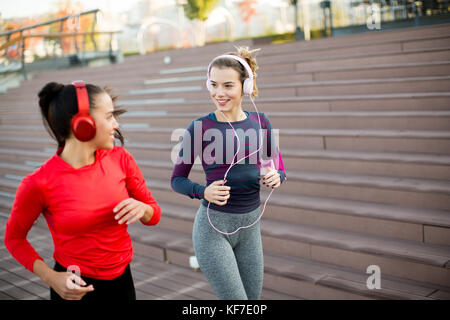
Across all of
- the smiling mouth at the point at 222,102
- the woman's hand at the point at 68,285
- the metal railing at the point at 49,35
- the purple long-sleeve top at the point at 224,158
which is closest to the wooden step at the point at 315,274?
the purple long-sleeve top at the point at 224,158

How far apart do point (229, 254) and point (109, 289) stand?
0.58m

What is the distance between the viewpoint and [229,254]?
90.7 inches

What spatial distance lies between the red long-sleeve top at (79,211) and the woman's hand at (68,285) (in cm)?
11

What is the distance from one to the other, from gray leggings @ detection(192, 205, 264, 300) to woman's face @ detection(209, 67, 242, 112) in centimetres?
50

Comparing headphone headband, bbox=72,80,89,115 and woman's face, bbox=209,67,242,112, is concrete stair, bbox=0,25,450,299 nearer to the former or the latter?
woman's face, bbox=209,67,242,112

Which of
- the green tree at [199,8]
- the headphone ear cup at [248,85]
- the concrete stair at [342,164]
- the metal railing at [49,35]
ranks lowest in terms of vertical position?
the concrete stair at [342,164]

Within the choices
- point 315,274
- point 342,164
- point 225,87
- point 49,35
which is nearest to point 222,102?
point 225,87

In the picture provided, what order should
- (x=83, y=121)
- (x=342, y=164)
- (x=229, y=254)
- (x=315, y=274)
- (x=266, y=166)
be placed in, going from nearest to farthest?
(x=83, y=121) → (x=229, y=254) → (x=266, y=166) → (x=315, y=274) → (x=342, y=164)

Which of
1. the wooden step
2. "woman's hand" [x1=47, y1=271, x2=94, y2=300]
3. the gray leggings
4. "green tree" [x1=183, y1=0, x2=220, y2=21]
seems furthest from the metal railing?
"woman's hand" [x1=47, y1=271, x2=94, y2=300]

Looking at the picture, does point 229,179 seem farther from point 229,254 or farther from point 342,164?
point 342,164

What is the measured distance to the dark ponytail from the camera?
180cm

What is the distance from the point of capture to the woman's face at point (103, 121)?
1831 millimetres

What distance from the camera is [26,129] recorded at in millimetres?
9273

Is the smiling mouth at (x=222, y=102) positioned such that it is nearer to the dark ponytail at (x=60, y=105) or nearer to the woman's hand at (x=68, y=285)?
the dark ponytail at (x=60, y=105)
